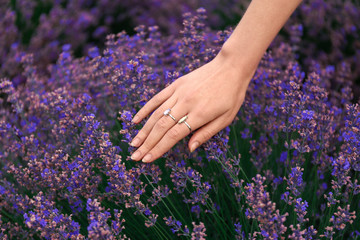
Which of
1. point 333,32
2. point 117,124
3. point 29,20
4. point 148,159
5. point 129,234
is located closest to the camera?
point 148,159

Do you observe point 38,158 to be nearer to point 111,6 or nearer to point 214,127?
point 214,127

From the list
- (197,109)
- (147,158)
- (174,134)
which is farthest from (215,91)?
(147,158)

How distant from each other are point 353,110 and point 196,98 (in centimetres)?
67

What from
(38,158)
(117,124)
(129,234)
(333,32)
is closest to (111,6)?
(333,32)

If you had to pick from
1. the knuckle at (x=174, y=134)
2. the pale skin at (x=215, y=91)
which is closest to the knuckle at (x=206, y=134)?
the pale skin at (x=215, y=91)

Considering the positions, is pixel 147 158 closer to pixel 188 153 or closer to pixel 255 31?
pixel 188 153

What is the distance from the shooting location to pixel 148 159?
1573mm

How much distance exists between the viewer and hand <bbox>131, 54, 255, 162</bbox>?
1.61 m

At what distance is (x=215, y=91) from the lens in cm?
164

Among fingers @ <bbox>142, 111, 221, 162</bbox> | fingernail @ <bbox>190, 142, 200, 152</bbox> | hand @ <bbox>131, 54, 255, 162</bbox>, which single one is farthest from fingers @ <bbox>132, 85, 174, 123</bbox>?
fingernail @ <bbox>190, 142, 200, 152</bbox>

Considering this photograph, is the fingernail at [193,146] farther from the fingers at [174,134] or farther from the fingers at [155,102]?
the fingers at [155,102]

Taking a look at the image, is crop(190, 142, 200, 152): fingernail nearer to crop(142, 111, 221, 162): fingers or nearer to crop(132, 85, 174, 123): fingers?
crop(142, 111, 221, 162): fingers

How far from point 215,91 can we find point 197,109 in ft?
0.38

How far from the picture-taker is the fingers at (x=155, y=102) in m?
1.74
